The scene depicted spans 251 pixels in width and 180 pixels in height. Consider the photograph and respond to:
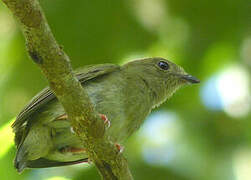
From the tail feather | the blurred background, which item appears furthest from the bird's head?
the tail feather

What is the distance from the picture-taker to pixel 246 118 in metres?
8.15

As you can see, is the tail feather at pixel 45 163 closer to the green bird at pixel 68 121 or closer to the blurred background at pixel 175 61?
the green bird at pixel 68 121

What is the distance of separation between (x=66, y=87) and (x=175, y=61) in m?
3.57

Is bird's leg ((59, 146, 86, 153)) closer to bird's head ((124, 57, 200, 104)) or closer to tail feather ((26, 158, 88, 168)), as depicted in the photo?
tail feather ((26, 158, 88, 168))

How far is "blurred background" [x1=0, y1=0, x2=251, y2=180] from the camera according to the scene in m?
7.27

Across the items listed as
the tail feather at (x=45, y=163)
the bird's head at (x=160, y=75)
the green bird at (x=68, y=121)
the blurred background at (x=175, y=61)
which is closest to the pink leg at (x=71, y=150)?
the green bird at (x=68, y=121)

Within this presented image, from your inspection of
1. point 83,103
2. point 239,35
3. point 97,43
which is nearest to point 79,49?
point 97,43

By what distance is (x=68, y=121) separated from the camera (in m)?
5.84

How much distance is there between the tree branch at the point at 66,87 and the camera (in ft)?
13.7

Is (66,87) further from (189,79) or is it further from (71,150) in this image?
(189,79)

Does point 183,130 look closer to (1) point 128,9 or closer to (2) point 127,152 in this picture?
(2) point 127,152

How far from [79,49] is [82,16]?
0.39m

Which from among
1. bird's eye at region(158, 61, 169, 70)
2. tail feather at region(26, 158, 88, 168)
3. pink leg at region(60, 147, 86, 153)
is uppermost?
bird's eye at region(158, 61, 169, 70)

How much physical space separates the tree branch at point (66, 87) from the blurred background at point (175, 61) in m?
1.80
